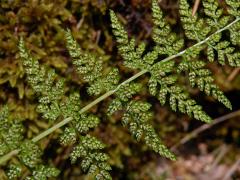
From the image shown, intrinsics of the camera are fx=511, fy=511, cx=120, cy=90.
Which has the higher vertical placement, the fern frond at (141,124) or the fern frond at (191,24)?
the fern frond at (191,24)

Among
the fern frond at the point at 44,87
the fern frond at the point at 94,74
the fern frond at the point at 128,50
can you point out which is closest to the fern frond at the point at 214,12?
the fern frond at the point at 128,50

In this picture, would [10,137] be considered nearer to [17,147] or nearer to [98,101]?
[17,147]

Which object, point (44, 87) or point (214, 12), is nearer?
point (44, 87)

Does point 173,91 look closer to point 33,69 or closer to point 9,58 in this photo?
point 33,69

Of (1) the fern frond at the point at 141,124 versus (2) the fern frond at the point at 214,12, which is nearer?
(1) the fern frond at the point at 141,124

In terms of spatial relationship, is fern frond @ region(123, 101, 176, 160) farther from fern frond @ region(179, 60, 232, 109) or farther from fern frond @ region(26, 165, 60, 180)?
fern frond @ region(26, 165, 60, 180)

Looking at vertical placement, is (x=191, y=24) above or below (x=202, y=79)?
above

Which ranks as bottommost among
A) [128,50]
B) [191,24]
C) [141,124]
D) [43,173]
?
[43,173]

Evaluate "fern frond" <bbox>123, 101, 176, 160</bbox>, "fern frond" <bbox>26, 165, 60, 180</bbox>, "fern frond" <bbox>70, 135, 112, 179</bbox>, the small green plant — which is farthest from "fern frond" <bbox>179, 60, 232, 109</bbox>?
"fern frond" <bbox>26, 165, 60, 180</bbox>

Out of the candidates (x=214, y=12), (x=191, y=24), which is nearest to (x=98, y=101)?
(x=191, y=24)

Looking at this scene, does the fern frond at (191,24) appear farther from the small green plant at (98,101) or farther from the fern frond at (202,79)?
the fern frond at (202,79)

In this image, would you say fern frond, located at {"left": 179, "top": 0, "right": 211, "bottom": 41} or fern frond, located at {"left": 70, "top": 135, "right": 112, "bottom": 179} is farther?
fern frond, located at {"left": 179, "top": 0, "right": 211, "bottom": 41}
